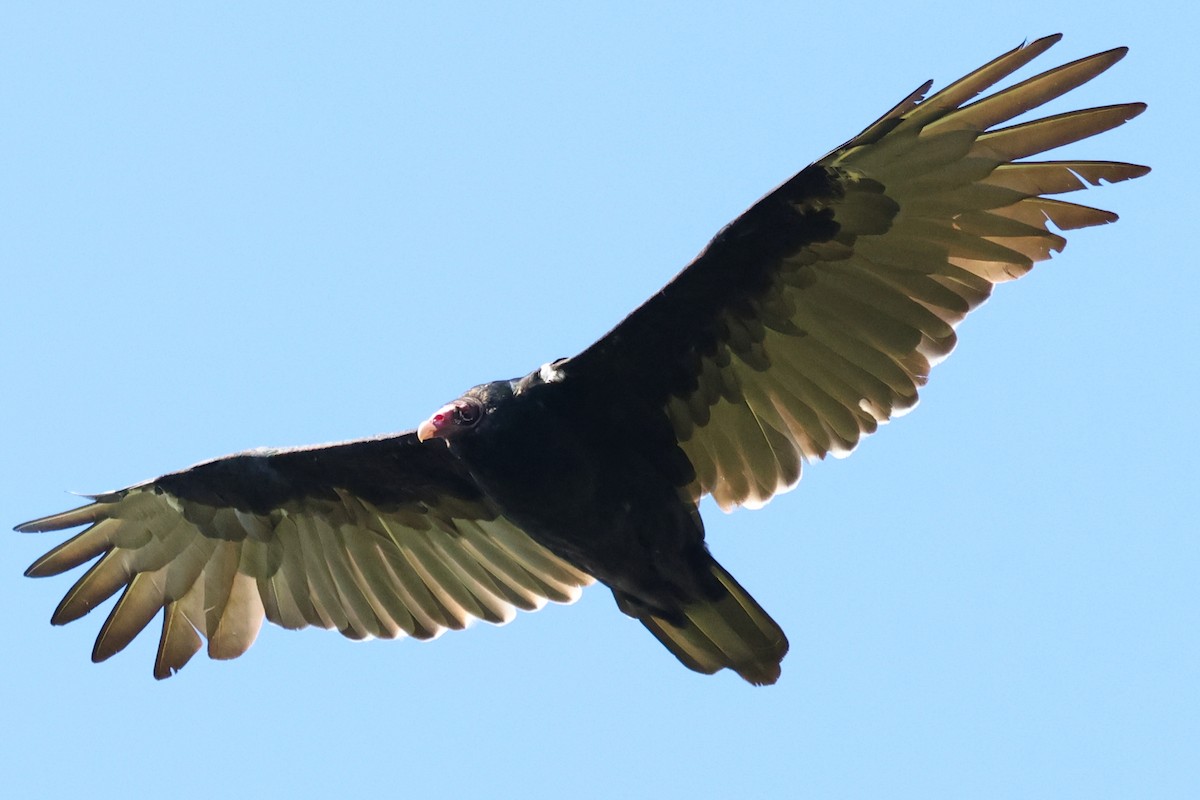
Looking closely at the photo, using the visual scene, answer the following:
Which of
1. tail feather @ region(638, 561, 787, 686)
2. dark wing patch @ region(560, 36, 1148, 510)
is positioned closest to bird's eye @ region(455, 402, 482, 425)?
→ dark wing patch @ region(560, 36, 1148, 510)

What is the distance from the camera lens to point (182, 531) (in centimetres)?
767

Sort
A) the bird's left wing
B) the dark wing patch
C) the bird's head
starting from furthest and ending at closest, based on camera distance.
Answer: the bird's left wing
the bird's head
the dark wing patch

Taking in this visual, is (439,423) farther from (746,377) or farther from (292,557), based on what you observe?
(292,557)

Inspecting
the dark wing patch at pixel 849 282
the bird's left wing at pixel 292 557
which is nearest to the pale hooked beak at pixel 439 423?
the dark wing patch at pixel 849 282

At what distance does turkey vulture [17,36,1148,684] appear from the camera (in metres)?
6.17

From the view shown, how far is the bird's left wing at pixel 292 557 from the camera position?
748 cm

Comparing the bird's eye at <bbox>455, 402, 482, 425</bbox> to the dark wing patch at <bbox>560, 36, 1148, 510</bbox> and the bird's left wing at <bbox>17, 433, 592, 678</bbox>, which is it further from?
the bird's left wing at <bbox>17, 433, 592, 678</bbox>

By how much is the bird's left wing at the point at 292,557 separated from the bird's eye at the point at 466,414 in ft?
3.35

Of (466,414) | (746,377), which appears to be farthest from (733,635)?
(466,414)

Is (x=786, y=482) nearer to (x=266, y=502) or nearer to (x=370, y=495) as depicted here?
(x=370, y=495)

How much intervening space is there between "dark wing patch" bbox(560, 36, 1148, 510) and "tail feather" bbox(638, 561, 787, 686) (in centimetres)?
43

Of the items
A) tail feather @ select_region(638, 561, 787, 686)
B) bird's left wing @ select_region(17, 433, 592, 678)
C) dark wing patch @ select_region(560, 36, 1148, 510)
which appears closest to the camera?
dark wing patch @ select_region(560, 36, 1148, 510)

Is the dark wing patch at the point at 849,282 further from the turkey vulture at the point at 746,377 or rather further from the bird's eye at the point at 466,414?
the bird's eye at the point at 466,414

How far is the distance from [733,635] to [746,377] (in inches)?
41.1
